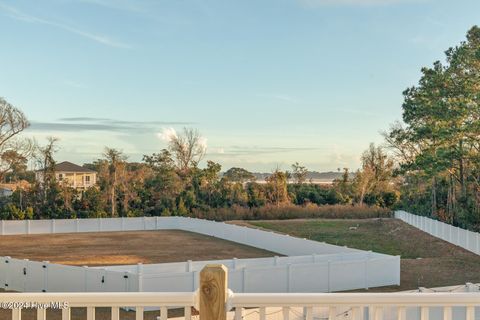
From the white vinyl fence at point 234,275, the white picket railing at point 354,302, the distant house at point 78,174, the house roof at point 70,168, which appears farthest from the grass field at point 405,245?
the house roof at point 70,168

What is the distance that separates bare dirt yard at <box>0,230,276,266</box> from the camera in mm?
24906

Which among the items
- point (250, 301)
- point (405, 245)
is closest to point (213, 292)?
point (250, 301)

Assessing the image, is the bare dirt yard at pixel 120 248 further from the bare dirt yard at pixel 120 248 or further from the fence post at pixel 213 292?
the fence post at pixel 213 292

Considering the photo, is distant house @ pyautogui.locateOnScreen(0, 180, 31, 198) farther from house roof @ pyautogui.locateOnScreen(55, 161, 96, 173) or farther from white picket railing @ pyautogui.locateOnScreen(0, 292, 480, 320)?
white picket railing @ pyautogui.locateOnScreen(0, 292, 480, 320)

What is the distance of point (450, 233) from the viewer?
27219mm

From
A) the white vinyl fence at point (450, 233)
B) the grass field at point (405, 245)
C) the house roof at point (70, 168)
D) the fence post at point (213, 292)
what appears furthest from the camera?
the house roof at point (70, 168)

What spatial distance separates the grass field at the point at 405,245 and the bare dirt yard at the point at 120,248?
6650 mm

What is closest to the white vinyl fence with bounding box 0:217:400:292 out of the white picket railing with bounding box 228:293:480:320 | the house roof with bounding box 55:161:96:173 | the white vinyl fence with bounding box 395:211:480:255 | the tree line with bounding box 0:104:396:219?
the white vinyl fence with bounding box 395:211:480:255

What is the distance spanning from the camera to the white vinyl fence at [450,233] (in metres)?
23.6

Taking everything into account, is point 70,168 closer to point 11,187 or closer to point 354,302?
point 11,187

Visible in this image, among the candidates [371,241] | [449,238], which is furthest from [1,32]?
[449,238]

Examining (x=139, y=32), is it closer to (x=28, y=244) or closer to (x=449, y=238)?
(x=28, y=244)

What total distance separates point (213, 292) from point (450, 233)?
87.5 ft

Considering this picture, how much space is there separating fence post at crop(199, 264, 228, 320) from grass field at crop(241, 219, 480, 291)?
47.9 ft
